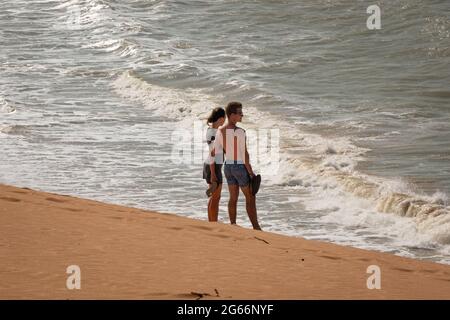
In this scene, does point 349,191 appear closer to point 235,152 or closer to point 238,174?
point 238,174

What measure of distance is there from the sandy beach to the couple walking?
48 centimetres

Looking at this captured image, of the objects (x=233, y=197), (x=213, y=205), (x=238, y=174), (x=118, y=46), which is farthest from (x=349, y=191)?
(x=118, y=46)

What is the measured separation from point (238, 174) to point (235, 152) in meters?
0.32

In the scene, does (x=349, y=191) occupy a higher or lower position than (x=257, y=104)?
lower

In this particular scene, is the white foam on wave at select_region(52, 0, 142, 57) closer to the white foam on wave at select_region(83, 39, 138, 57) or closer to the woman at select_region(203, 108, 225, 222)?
the white foam on wave at select_region(83, 39, 138, 57)

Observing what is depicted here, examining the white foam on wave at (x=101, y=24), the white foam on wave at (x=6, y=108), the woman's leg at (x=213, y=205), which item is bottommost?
the woman's leg at (x=213, y=205)

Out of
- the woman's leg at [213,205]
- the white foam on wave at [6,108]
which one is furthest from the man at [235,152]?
the white foam on wave at [6,108]

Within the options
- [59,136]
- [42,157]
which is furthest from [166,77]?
[42,157]

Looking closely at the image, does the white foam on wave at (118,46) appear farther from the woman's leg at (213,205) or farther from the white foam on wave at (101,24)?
the woman's leg at (213,205)

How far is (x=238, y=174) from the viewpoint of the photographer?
476 inches

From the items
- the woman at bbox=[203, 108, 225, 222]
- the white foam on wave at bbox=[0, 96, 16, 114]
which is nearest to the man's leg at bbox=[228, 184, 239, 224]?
the woman at bbox=[203, 108, 225, 222]

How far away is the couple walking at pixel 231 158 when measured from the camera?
11.9 metres

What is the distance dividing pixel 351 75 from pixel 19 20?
18458 millimetres
